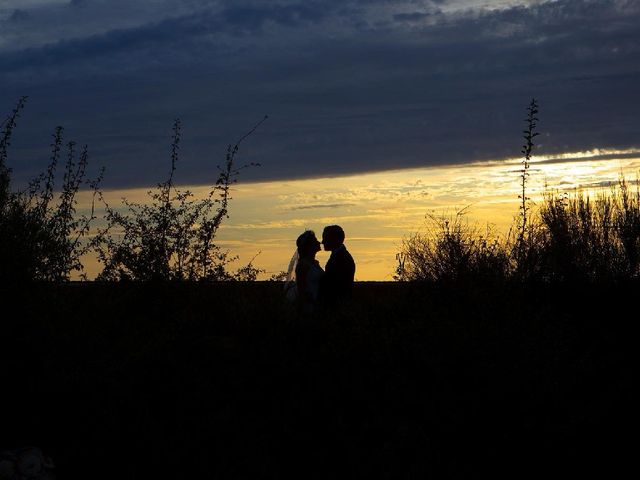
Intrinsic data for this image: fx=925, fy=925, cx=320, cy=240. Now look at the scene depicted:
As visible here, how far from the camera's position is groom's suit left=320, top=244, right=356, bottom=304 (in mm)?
12578

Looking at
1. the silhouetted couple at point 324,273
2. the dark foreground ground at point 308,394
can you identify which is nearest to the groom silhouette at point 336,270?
the silhouetted couple at point 324,273

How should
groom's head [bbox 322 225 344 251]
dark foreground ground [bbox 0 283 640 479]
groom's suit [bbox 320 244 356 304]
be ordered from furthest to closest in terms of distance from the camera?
groom's head [bbox 322 225 344 251] → groom's suit [bbox 320 244 356 304] → dark foreground ground [bbox 0 283 640 479]

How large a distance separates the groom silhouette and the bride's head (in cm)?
13

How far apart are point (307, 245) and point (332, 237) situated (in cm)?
36

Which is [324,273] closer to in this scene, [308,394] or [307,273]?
[307,273]

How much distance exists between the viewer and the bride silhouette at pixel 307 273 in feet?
41.7

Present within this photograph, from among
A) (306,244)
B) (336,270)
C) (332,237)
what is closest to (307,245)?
(306,244)

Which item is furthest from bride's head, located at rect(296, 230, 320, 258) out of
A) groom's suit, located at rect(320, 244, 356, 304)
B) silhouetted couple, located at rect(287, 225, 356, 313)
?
groom's suit, located at rect(320, 244, 356, 304)

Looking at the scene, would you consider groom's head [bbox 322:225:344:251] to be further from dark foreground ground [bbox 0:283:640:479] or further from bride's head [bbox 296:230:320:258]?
dark foreground ground [bbox 0:283:640:479]

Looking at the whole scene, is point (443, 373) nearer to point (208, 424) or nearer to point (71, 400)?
point (208, 424)

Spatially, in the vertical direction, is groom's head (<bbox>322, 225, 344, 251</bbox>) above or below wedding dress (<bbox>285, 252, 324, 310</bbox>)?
above

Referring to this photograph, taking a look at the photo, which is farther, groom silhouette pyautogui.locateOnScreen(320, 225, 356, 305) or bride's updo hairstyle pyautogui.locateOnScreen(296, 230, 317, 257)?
bride's updo hairstyle pyautogui.locateOnScreen(296, 230, 317, 257)

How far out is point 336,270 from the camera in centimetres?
1259

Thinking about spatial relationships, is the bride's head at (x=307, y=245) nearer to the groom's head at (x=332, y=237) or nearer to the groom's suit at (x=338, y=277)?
the groom's head at (x=332, y=237)
